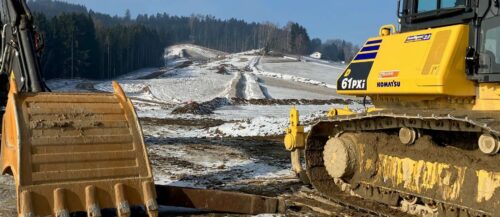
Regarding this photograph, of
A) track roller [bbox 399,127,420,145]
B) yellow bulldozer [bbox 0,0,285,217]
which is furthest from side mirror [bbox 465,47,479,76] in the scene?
yellow bulldozer [bbox 0,0,285,217]

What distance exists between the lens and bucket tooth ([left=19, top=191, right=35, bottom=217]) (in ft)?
21.2

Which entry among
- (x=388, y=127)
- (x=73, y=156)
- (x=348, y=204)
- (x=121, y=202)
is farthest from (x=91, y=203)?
(x=388, y=127)

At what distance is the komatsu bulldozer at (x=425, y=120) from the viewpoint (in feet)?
20.9

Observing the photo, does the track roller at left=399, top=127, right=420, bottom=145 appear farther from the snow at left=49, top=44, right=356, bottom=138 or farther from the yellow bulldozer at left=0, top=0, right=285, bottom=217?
the snow at left=49, top=44, right=356, bottom=138

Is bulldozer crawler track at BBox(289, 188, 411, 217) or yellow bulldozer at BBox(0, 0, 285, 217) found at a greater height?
yellow bulldozer at BBox(0, 0, 285, 217)

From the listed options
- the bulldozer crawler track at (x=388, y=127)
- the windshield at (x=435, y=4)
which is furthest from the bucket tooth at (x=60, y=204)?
the windshield at (x=435, y=4)

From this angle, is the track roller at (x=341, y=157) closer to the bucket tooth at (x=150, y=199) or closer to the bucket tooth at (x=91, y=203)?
the bucket tooth at (x=150, y=199)

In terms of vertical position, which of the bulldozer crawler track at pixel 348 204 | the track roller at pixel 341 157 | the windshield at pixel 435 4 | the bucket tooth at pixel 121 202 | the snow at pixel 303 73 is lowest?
the bulldozer crawler track at pixel 348 204

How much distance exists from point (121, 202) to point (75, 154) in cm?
81

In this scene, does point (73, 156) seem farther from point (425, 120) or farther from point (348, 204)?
point (425, 120)

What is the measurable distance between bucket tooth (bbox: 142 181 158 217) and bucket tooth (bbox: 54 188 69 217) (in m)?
0.96

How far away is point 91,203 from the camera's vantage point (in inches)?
269

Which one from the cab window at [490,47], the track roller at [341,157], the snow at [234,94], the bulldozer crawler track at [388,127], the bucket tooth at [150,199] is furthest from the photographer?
the snow at [234,94]

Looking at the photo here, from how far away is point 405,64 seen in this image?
7.43m
